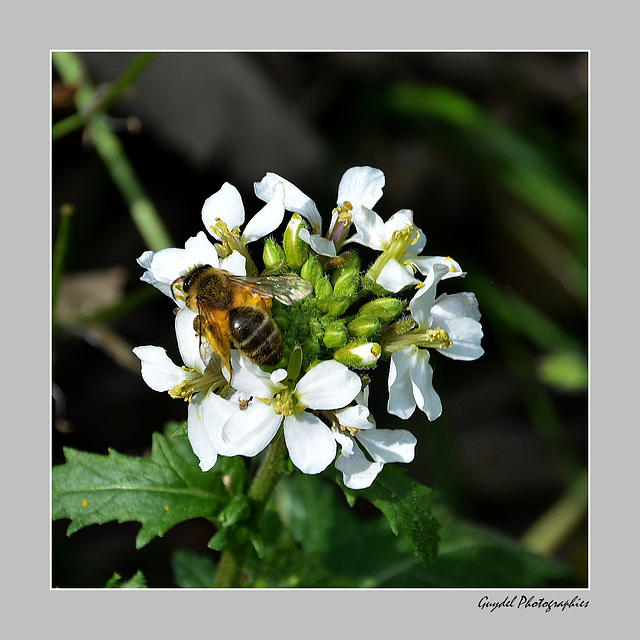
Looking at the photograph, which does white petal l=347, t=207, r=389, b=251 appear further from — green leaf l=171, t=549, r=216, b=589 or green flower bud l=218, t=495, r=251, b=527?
green leaf l=171, t=549, r=216, b=589

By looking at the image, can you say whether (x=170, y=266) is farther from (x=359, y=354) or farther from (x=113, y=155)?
(x=113, y=155)

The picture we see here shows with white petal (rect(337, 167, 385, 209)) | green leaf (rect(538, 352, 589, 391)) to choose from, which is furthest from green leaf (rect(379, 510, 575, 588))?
white petal (rect(337, 167, 385, 209))

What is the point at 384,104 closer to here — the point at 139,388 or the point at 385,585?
the point at 139,388

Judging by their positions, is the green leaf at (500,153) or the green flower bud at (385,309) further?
the green leaf at (500,153)

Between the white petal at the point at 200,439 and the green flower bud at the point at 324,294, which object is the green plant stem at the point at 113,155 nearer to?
the green flower bud at the point at 324,294

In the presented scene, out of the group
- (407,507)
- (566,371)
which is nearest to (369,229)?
(407,507)

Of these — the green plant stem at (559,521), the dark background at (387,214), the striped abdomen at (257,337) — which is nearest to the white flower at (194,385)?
the striped abdomen at (257,337)
